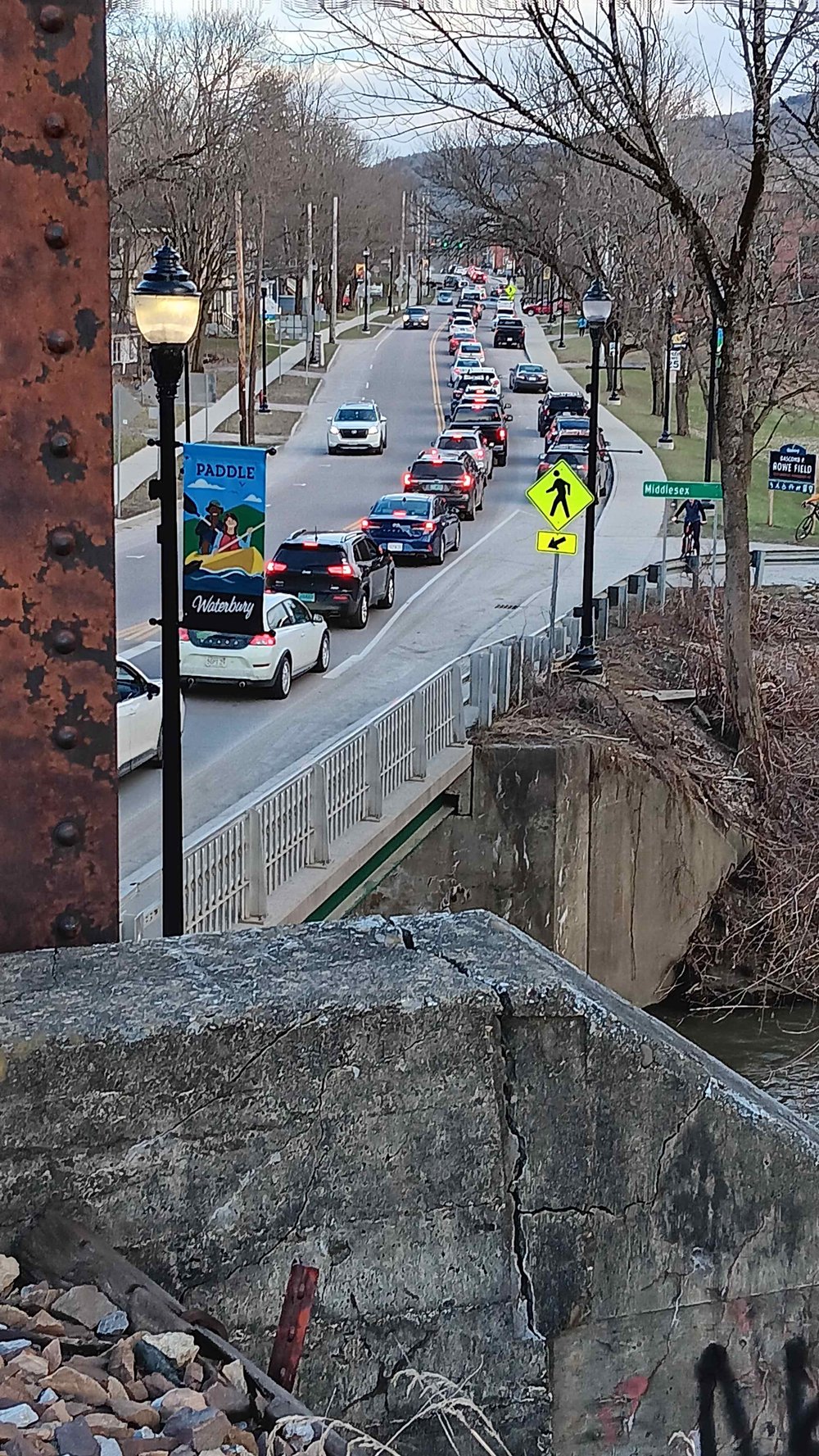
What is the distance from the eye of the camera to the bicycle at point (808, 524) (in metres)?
41.4

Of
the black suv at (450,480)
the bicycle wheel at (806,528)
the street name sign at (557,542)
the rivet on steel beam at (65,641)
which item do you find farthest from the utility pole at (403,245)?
the rivet on steel beam at (65,641)

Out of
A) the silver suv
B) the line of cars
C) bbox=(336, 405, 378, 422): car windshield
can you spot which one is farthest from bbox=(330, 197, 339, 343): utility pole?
the silver suv

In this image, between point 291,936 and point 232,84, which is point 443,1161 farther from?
point 232,84

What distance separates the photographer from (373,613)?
29844mm

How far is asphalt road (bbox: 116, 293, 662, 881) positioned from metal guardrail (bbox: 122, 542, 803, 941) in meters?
1.40

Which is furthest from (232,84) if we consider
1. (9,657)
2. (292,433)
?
(9,657)

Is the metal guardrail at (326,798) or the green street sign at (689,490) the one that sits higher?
the green street sign at (689,490)

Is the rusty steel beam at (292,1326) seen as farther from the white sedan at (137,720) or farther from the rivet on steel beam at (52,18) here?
the white sedan at (137,720)

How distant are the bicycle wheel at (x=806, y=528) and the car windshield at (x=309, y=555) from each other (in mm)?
17522

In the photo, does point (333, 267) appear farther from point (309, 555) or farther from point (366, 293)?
point (309, 555)

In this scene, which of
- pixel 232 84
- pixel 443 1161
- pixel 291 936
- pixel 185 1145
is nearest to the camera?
pixel 185 1145

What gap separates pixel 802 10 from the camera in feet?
60.6

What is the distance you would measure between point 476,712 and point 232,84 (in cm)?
4435

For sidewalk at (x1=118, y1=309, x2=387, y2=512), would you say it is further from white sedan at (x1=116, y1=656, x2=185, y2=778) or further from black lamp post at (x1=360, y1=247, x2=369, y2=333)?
black lamp post at (x1=360, y1=247, x2=369, y2=333)
